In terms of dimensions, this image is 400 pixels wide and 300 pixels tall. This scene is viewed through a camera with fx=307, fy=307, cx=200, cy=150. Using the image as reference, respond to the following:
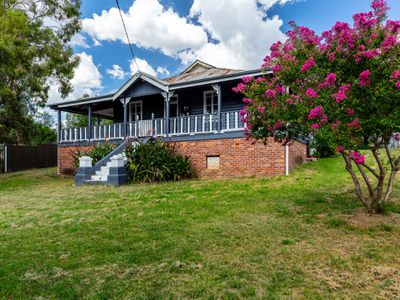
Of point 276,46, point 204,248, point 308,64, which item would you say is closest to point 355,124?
point 308,64

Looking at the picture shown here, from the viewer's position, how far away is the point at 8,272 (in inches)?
135

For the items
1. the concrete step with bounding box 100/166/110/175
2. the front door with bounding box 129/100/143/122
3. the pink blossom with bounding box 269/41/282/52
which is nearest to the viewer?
the pink blossom with bounding box 269/41/282/52

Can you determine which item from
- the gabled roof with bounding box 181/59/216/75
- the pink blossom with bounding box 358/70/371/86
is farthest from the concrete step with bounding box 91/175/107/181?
the gabled roof with bounding box 181/59/216/75

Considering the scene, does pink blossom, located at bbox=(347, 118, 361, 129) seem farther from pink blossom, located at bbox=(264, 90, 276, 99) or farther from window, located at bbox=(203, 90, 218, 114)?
window, located at bbox=(203, 90, 218, 114)

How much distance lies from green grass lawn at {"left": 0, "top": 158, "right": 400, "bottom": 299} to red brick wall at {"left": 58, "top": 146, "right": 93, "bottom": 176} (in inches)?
304

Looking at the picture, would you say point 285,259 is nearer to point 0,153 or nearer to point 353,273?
point 353,273

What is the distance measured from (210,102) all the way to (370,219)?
10434 millimetres

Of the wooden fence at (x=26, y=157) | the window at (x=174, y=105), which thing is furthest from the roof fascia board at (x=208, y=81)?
the wooden fence at (x=26, y=157)

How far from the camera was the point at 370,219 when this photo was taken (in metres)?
4.97

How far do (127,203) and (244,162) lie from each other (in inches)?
198

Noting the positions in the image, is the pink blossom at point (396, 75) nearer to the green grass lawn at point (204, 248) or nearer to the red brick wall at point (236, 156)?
the green grass lawn at point (204, 248)

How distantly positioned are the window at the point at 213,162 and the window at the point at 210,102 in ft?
11.4

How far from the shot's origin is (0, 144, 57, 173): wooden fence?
17.9 meters

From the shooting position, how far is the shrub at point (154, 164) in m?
10.6
